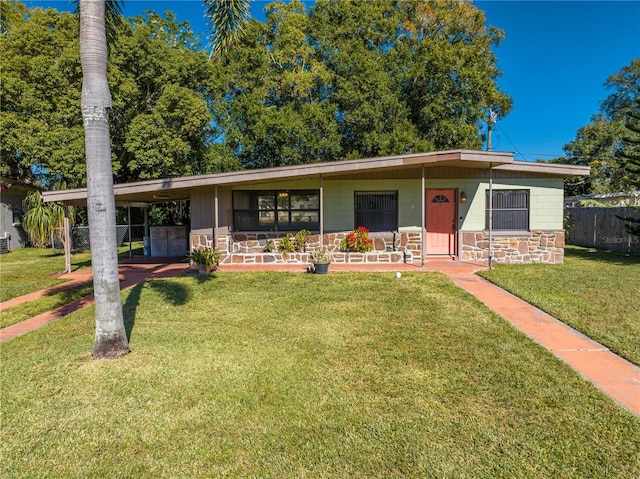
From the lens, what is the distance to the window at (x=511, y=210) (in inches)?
415

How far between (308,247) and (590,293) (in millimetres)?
6616

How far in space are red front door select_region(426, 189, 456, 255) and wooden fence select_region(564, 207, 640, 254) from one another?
653cm

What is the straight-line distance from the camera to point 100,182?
4.02 meters

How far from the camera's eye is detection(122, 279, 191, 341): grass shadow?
573 cm

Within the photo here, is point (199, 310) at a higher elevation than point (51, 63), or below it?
below

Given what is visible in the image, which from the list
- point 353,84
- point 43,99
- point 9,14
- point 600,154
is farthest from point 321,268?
point 600,154

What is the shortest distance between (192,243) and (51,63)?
9.90 meters

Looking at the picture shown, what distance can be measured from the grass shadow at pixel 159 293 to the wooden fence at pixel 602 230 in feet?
46.3

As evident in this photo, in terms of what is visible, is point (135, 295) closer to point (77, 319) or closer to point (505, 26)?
point (77, 319)

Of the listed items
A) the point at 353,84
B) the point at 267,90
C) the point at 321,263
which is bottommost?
the point at 321,263

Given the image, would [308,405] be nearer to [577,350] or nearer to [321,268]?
[577,350]

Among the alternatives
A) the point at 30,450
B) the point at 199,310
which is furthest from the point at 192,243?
the point at 30,450

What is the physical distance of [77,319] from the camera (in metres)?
5.75

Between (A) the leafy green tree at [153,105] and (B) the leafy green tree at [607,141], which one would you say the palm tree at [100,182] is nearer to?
(A) the leafy green tree at [153,105]
